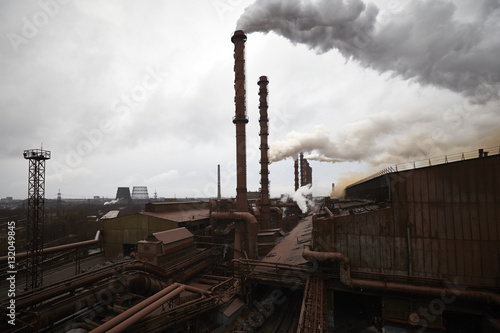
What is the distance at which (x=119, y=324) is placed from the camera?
304 inches

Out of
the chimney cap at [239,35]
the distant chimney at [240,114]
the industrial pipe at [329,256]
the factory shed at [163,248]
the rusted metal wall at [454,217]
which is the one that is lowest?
the factory shed at [163,248]

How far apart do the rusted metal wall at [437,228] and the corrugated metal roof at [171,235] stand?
13790 millimetres

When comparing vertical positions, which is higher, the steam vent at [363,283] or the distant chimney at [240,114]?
the distant chimney at [240,114]

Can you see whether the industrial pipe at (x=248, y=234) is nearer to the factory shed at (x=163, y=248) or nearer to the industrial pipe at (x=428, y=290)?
the factory shed at (x=163, y=248)

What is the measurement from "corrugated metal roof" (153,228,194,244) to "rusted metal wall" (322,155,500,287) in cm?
1379

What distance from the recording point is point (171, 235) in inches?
793

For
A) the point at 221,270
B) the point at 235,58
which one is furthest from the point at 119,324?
the point at 235,58

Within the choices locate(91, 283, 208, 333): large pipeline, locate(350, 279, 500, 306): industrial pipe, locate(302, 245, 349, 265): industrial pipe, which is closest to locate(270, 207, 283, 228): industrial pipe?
locate(302, 245, 349, 265): industrial pipe

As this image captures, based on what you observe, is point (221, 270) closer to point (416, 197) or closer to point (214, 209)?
point (214, 209)

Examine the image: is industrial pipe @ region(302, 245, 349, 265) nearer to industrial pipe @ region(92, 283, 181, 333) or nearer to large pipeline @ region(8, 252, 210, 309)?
industrial pipe @ region(92, 283, 181, 333)

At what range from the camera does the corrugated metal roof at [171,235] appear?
18844 millimetres

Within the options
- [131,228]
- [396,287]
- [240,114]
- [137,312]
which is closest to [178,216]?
[131,228]

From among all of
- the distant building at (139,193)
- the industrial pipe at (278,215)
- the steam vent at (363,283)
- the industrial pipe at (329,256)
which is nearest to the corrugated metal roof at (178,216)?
the industrial pipe at (278,215)

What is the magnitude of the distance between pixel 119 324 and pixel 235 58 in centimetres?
2406
